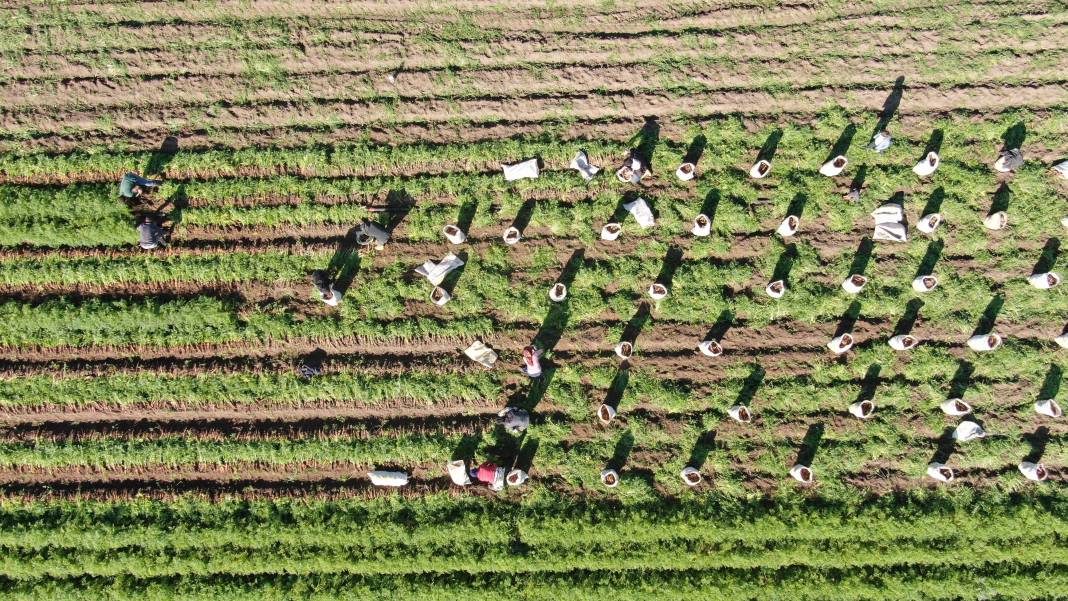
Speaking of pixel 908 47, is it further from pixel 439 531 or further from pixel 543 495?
pixel 439 531

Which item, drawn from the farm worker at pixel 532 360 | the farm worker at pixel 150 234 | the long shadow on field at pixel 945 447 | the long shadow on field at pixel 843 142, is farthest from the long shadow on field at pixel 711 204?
the farm worker at pixel 150 234

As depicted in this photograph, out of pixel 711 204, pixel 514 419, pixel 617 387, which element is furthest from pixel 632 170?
pixel 514 419

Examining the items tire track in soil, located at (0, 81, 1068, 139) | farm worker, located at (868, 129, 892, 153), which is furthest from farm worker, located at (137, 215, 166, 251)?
farm worker, located at (868, 129, 892, 153)

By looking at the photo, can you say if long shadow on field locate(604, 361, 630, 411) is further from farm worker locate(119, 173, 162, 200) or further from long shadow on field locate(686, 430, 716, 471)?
farm worker locate(119, 173, 162, 200)

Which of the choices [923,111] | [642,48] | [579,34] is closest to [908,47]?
[923,111]

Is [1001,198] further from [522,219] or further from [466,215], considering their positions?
[466,215]

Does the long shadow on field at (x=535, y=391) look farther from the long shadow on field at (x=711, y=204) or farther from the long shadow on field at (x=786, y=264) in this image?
the long shadow on field at (x=786, y=264)
